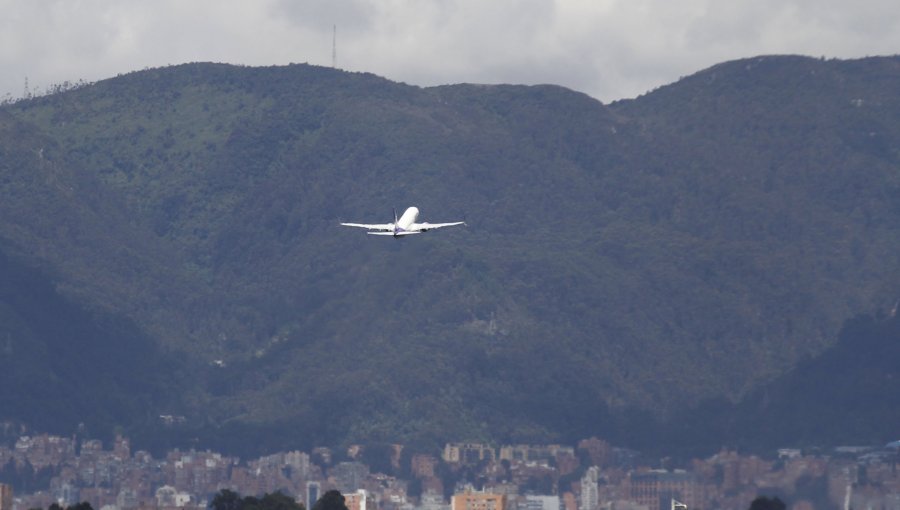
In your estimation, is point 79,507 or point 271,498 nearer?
point 79,507

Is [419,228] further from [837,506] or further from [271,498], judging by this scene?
[837,506]

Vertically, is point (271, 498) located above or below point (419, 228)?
below

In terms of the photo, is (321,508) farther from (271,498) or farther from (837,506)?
(837,506)

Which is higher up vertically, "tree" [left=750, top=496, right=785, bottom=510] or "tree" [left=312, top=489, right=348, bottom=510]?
"tree" [left=312, top=489, right=348, bottom=510]

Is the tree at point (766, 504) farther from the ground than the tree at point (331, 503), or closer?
closer

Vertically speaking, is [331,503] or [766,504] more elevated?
[331,503]

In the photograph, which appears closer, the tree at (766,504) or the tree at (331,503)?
the tree at (766,504)

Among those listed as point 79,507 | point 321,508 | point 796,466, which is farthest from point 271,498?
point 796,466

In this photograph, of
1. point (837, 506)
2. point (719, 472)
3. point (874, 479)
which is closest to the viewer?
point (837, 506)

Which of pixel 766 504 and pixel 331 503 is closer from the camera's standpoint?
pixel 766 504

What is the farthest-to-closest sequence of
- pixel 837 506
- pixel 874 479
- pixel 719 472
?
pixel 719 472, pixel 874 479, pixel 837 506

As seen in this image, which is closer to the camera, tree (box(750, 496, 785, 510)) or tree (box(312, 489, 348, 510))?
tree (box(750, 496, 785, 510))
